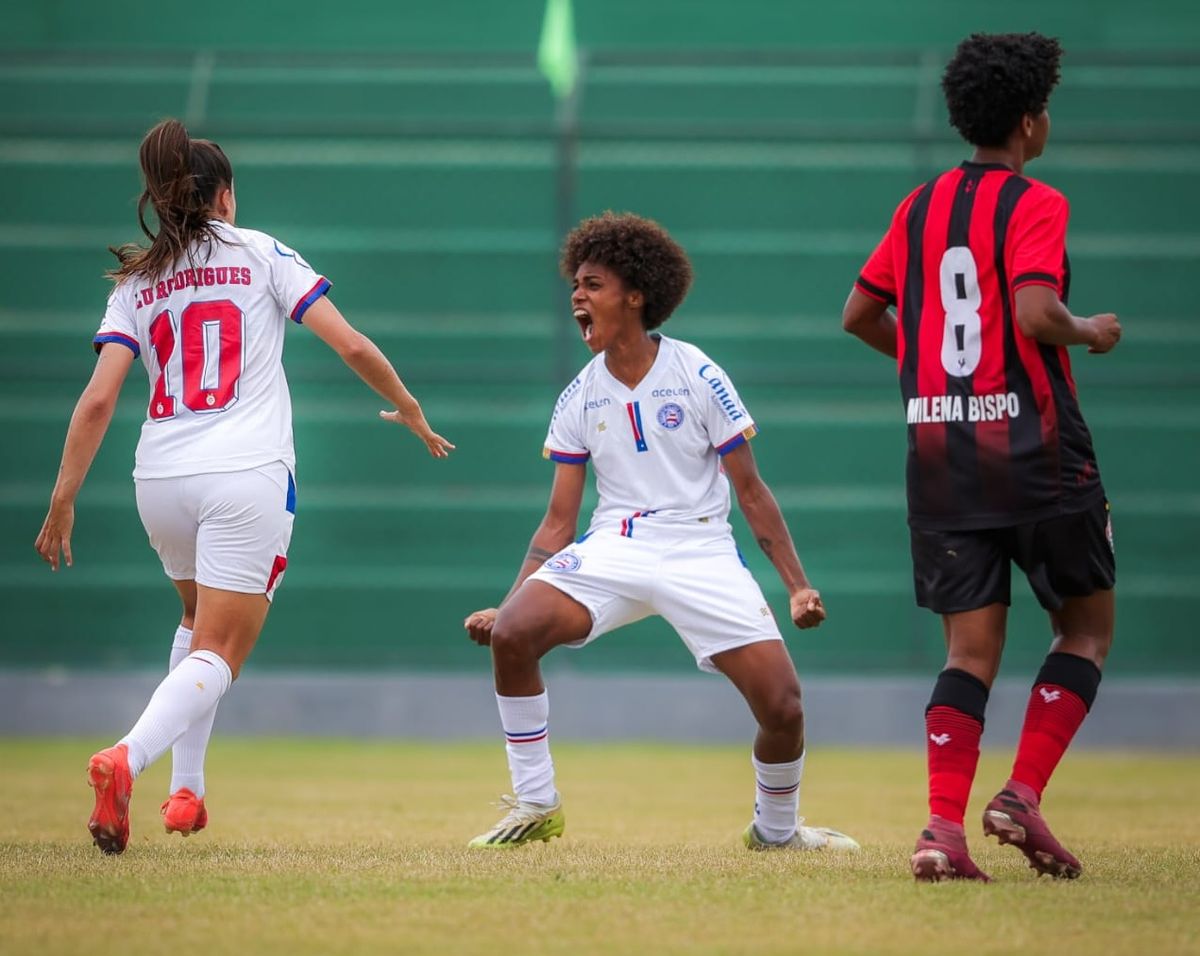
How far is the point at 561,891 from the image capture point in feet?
14.0

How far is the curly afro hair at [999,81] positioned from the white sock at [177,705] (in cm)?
260

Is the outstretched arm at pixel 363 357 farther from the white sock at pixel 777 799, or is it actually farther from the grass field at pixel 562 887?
the white sock at pixel 777 799

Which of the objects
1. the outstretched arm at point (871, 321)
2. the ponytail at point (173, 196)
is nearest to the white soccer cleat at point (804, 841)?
the outstretched arm at point (871, 321)

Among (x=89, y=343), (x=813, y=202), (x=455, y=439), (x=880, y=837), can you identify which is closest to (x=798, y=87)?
(x=813, y=202)

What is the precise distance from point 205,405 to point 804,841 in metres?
2.30

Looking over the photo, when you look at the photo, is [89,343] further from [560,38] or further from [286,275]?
[286,275]

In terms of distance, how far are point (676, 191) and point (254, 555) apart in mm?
8946

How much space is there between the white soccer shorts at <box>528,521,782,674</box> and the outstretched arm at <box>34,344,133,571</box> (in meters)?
1.41

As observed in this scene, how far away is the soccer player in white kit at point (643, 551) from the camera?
5.50 meters

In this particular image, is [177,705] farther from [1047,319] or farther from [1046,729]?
[1047,319]

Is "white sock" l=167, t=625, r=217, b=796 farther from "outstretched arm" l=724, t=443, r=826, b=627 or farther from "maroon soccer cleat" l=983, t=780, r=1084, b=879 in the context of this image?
"maroon soccer cleat" l=983, t=780, r=1084, b=879

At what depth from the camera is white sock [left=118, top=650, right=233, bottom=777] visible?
4.91 metres

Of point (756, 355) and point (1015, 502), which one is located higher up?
point (756, 355)

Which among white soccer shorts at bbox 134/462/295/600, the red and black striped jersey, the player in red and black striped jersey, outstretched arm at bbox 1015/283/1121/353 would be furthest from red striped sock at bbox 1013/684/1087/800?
white soccer shorts at bbox 134/462/295/600
